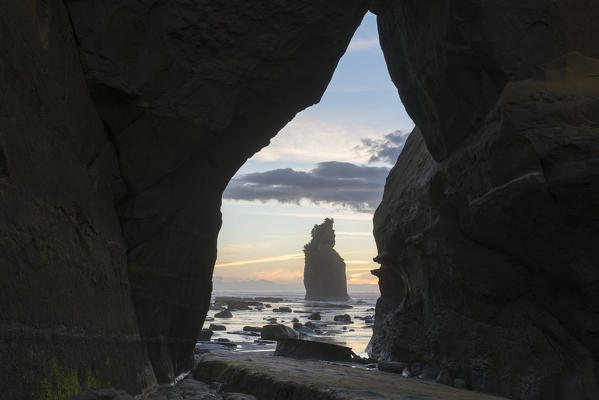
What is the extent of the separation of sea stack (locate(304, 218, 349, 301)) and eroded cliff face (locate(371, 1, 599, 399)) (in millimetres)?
75851

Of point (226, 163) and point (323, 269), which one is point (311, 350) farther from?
point (323, 269)

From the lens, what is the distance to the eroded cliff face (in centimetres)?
755

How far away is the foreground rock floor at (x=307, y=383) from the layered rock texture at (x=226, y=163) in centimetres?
99

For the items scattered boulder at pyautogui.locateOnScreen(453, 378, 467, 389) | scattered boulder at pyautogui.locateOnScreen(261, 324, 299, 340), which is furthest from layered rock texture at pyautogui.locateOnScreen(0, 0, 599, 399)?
scattered boulder at pyautogui.locateOnScreen(261, 324, 299, 340)

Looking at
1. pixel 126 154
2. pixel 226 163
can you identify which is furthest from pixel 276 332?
pixel 126 154

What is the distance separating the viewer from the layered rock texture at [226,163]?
5414mm

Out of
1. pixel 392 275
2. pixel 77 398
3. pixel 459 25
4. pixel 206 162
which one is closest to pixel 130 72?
pixel 206 162

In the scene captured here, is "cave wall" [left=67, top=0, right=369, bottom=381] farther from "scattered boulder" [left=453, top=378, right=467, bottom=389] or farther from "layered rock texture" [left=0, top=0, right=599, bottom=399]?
"scattered boulder" [left=453, top=378, right=467, bottom=389]

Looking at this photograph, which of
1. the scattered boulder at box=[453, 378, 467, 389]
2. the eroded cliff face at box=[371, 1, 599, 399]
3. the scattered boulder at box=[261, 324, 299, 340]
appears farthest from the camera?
the scattered boulder at box=[261, 324, 299, 340]

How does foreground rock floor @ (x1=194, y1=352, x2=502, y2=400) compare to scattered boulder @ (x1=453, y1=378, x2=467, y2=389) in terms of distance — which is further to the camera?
scattered boulder @ (x1=453, y1=378, x2=467, y2=389)

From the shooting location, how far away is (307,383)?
764cm

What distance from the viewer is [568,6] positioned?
7.95 metres

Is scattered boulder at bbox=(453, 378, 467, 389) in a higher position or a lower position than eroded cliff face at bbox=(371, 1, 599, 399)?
lower

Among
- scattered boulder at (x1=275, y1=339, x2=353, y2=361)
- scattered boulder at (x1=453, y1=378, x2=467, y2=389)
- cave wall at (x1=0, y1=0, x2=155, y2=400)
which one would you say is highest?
cave wall at (x1=0, y1=0, x2=155, y2=400)
